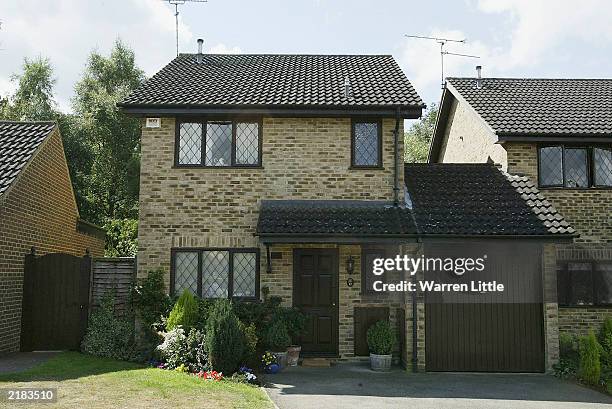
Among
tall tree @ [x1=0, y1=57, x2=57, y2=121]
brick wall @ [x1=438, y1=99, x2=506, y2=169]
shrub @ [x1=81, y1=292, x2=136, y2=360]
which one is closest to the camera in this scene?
shrub @ [x1=81, y1=292, x2=136, y2=360]

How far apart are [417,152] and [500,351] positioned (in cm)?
2636

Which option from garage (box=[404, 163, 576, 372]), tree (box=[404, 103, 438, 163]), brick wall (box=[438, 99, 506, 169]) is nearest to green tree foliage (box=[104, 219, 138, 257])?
brick wall (box=[438, 99, 506, 169])

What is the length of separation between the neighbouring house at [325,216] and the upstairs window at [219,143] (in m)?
0.02

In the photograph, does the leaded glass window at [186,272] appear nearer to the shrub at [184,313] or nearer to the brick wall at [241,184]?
the brick wall at [241,184]

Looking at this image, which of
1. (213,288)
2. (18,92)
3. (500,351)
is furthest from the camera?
(18,92)

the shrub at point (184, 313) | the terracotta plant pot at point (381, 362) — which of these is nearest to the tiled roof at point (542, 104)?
the terracotta plant pot at point (381, 362)

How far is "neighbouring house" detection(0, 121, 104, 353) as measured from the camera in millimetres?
11430

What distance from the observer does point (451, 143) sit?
60.8 ft

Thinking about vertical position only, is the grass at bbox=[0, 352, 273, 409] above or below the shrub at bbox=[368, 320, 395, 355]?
below

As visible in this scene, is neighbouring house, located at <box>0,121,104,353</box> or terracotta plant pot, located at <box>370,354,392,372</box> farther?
neighbouring house, located at <box>0,121,104,353</box>

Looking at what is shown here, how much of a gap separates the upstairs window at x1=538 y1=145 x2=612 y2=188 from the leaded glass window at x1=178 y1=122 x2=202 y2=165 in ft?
27.6

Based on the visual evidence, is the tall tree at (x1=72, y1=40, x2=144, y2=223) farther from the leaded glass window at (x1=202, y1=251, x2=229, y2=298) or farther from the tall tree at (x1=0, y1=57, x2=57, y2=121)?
the leaded glass window at (x1=202, y1=251, x2=229, y2=298)

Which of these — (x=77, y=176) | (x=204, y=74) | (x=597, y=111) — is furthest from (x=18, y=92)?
(x=597, y=111)

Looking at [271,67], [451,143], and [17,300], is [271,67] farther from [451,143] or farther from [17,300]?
[17,300]
